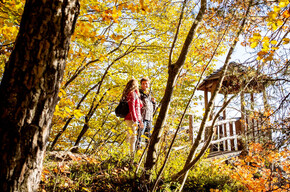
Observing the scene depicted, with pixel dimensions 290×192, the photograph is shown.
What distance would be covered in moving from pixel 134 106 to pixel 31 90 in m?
2.34

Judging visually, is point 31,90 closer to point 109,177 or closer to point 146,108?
point 109,177

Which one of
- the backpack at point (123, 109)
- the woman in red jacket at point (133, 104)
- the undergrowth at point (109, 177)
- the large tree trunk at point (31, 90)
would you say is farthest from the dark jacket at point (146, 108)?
the large tree trunk at point (31, 90)

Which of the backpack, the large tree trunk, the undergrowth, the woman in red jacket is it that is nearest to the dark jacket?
the woman in red jacket

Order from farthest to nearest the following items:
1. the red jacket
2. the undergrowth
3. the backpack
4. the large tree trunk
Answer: the backpack
the red jacket
the undergrowth
the large tree trunk

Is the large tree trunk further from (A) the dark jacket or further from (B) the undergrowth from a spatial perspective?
(A) the dark jacket

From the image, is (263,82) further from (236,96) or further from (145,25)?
(145,25)

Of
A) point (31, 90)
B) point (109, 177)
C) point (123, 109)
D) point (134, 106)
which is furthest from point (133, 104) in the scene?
point (31, 90)

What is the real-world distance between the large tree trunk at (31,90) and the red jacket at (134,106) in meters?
2.18

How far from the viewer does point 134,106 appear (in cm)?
352

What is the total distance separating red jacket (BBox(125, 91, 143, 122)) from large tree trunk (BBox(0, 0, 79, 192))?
2.18m

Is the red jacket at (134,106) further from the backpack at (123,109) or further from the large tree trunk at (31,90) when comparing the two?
the large tree trunk at (31,90)

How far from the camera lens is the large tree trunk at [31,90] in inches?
47.4

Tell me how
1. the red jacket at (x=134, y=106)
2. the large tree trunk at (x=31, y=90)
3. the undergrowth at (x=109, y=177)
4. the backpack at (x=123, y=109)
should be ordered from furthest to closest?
the backpack at (x=123, y=109) < the red jacket at (x=134, y=106) < the undergrowth at (x=109, y=177) < the large tree trunk at (x=31, y=90)

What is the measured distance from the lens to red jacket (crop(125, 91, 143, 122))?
138 inches
